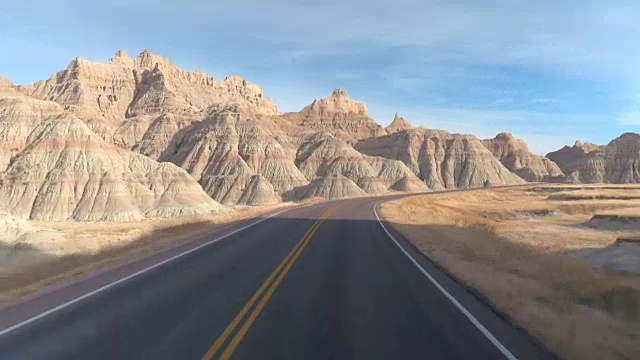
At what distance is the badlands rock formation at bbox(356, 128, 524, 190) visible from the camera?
488 feet

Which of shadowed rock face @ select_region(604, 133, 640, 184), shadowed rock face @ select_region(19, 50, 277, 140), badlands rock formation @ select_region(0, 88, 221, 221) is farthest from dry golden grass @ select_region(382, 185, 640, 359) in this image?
shadowed rock face @ select_region(604, 133, 640, 184)

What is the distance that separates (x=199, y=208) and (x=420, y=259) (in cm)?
6663

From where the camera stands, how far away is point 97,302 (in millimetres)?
10664

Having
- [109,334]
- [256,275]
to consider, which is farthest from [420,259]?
[109,334]

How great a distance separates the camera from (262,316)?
31.0ft

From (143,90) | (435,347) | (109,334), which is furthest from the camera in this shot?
(143,90)

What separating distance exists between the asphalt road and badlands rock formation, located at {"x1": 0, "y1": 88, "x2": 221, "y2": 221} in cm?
6180

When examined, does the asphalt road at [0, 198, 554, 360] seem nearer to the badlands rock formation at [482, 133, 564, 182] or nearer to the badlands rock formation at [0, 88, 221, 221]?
the badlands rock formation at [0, 88, 221, 221]

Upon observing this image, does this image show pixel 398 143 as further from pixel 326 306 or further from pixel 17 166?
pixel 326 306

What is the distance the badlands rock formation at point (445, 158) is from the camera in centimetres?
14862

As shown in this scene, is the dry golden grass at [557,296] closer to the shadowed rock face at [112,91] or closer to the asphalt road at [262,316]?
the asphalt road at [262,316]

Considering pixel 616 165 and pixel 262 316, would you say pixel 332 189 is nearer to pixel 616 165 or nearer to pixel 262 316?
pixel 262 316

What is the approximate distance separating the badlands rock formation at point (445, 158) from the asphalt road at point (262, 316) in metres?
132

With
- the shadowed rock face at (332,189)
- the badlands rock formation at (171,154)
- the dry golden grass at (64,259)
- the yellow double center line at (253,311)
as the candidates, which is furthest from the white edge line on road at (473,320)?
the shadowed rock face at (332,189)
